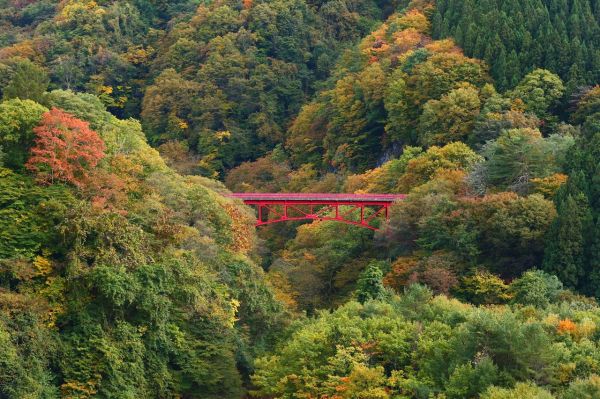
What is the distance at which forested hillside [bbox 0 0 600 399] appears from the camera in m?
46.0

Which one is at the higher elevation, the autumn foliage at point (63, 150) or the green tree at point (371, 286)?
the autumn foliage at point (63, 150)

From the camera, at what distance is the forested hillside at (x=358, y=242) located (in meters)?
46.0

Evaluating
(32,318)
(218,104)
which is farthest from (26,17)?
(32,318)

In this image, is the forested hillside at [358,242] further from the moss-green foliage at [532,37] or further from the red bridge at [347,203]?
the red bridge at [347,203]

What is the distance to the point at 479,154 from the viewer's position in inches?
2800

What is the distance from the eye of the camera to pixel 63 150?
5219 centimetres

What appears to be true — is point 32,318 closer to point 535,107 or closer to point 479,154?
point 479,154

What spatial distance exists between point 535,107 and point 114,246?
35.9 meters

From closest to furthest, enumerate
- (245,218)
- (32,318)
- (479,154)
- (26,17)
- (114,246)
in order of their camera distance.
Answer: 1. (32,318)
2. (114,246)
3. (245,218)
4. (479,154)
5. (26,17)

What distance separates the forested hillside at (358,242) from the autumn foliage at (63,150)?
0.11 metres

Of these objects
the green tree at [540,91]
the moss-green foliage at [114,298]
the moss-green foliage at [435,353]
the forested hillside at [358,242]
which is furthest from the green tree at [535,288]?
the green tree at [540,91]

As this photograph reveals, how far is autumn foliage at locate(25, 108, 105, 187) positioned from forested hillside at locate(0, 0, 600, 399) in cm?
11

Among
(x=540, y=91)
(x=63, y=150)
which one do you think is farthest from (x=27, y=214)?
(x=540, y=91)

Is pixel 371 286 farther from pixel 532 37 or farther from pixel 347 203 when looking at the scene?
pixel 532 37
